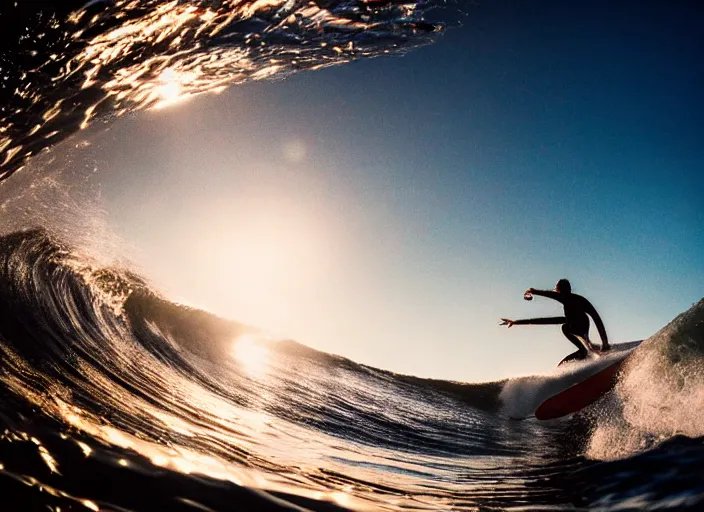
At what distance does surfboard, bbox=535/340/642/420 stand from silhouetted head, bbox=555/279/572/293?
4.02 ft

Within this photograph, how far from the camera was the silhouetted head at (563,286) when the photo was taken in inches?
270

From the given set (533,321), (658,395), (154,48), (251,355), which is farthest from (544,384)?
(154,48)

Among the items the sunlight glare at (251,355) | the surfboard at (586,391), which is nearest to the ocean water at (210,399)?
the surfboard at (586,391)

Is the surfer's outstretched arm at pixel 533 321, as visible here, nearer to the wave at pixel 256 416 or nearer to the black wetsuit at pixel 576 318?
the black wetsuit at pixel 576 318

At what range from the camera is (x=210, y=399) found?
500cm

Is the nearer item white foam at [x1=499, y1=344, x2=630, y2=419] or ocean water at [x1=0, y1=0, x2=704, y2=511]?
ocean water at [x1=0, y1=0, x2=704, y2=511]

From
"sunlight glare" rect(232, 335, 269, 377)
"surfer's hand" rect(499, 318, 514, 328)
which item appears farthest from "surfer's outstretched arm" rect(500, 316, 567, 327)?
"sunlight glare" rect(232, 335, 269, 377)

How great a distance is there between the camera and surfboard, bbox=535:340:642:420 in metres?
5.40

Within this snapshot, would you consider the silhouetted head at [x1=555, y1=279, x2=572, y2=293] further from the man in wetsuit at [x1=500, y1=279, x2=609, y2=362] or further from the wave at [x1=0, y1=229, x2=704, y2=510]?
the wave at [x1=0, y1=229, x2=704, y2=510]

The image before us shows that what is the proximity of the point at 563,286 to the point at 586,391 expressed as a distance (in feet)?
6.45

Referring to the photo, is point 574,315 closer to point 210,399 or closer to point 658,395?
point 658,395

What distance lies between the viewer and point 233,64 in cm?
454

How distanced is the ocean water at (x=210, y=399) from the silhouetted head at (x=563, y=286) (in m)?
1.52

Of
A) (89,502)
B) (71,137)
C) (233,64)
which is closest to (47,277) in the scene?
(71,137)
